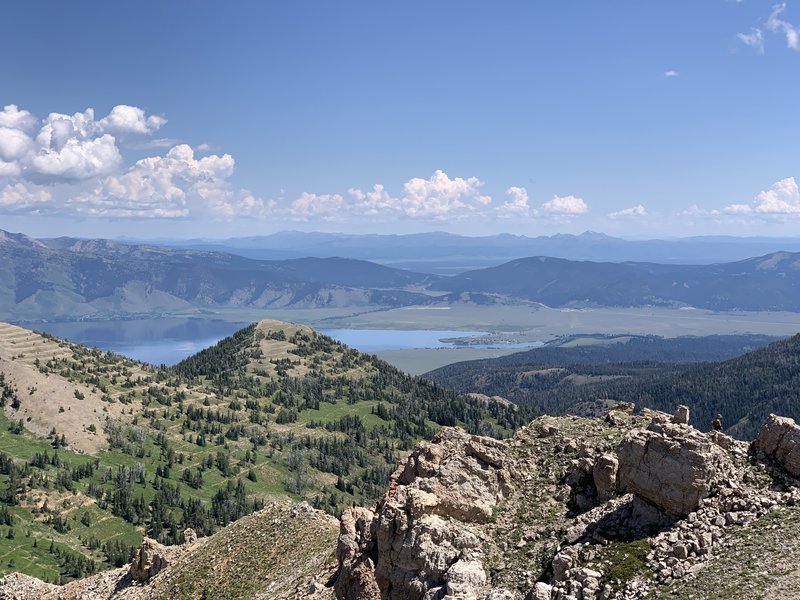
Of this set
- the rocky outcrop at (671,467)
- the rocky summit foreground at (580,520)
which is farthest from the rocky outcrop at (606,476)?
the rocky outcrop at (671,467)

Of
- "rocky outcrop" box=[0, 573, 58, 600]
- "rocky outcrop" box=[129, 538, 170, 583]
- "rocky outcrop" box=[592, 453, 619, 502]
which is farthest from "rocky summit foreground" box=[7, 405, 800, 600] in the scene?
A: "rocky outcrop" box=[0, 573, 58, 600]

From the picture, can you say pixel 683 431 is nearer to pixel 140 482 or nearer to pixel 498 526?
pixel 498 526

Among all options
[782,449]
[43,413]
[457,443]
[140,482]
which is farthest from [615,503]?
[43,413]

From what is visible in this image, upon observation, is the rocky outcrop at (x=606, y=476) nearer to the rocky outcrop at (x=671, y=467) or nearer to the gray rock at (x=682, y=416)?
the rocky outcrop at (x=671, y=467)

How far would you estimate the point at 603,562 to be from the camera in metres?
32.0

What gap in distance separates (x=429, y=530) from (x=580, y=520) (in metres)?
7.48

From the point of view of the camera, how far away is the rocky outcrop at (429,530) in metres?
34.9

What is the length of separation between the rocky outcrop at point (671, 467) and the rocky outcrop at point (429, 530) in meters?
7.87

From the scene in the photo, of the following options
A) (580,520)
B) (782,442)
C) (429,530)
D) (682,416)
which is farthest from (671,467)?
(429,530)

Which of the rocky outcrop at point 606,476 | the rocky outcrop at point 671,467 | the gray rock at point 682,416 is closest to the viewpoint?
the rocky outcrop at point 671,467

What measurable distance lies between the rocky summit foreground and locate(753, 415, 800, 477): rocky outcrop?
6cm

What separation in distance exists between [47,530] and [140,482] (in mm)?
36060

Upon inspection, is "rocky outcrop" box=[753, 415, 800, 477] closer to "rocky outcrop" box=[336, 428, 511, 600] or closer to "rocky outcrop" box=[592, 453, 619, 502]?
"rocky outcrop" box=[592, 453, 619, 502]

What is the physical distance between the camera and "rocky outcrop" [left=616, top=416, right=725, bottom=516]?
108 ft
